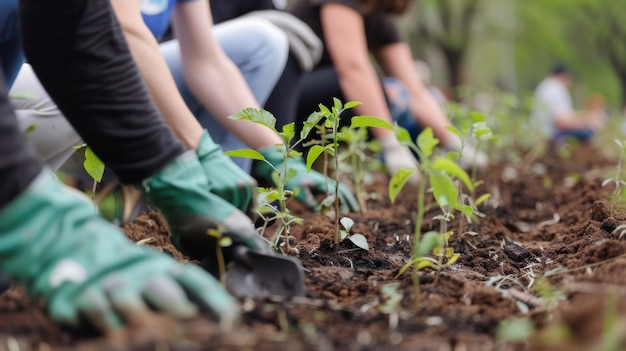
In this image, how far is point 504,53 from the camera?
30594mm

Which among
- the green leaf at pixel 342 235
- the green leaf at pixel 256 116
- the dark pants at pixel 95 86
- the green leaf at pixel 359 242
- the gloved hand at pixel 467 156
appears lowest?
the gloved hand at pixel 467 156

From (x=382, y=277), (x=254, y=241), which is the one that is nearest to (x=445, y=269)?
(x=382, y=277)

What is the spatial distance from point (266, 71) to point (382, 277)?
1.59 meters

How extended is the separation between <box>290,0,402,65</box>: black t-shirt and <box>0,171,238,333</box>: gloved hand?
9.33 feet

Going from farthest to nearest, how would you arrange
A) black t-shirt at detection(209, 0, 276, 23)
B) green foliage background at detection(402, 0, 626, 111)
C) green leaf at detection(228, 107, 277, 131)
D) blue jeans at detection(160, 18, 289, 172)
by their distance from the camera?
green foliage background at detection(402, 0, 626, 111)
black t-shirt at detection(209, 0, 276, 23)
blue jeans at detection(160, 18, 289, 172)
green leaf at detection(228, 107, 277, 131)

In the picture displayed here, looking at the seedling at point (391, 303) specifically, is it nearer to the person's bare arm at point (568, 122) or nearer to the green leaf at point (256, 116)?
the green leaf at point (256, 116)

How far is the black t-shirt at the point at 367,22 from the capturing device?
3.84 m

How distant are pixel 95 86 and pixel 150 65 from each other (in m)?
0.51

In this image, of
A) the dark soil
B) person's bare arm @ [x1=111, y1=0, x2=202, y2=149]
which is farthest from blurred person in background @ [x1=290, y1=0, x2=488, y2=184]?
person's bare arm @ [x1=111, y1=0, x2=202, y2=149]

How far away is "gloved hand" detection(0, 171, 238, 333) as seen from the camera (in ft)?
3.31

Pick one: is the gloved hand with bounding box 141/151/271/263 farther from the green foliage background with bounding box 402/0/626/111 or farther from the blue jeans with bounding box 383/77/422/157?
the green foliage background with bounding box 402/0/626/111

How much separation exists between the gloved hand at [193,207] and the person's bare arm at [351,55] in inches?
96.0

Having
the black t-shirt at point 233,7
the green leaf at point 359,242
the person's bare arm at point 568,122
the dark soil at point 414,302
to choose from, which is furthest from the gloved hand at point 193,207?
the person's bare arm at point 568,122

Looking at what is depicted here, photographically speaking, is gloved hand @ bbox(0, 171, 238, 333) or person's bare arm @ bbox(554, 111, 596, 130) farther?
person's bare arm @ bbox(554, 111, 596, 130)
